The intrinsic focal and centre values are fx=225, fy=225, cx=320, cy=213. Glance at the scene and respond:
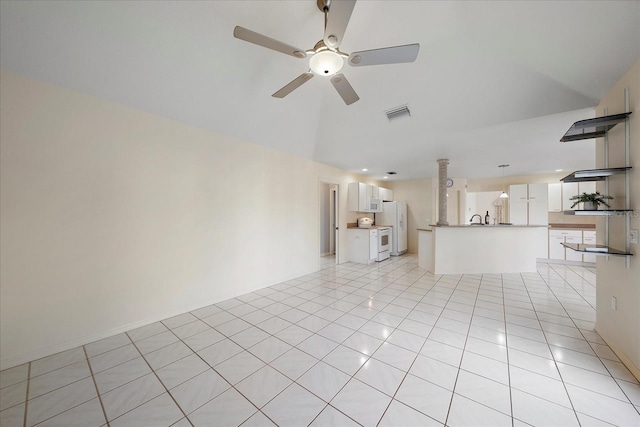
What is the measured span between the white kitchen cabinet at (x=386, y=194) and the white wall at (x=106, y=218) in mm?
4431

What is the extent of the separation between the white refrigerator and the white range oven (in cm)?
34

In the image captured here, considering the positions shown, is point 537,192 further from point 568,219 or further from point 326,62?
point 326,62

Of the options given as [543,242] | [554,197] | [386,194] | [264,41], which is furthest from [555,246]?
[264,41]

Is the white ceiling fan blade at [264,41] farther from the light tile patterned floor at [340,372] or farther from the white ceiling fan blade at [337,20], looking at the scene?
the light tile patterned floor at [340,372]

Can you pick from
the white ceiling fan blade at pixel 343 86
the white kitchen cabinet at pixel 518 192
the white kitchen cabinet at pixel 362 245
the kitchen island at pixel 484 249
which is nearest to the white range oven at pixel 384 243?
the white kitchen cabinet at pixel 362 245

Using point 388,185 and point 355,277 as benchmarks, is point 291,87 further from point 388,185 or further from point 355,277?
point 388,185

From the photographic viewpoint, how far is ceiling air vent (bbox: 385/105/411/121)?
3253 millimetres

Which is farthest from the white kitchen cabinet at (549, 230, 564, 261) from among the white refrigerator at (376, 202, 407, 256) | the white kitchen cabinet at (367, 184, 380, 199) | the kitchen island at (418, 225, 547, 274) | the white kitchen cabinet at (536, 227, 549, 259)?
the white kitchen cabinet at (367, 184, 380, 199)

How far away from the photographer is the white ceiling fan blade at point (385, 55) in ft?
5.23

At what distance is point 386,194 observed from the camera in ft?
24.4

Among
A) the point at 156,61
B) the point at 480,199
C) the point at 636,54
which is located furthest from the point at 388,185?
the point at 156,61

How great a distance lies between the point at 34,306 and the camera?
204cm

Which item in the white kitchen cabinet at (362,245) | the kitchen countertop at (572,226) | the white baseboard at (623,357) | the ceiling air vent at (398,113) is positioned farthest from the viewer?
the white kitchen cabinet at (362,245)

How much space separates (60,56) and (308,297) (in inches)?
149
